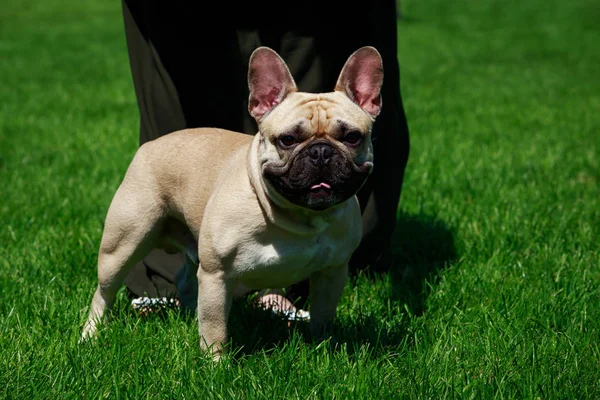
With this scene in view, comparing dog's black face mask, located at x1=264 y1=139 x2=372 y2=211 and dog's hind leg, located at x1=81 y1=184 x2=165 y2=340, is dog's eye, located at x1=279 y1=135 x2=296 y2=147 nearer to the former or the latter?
dog's black face mask, located at x1=264 y1=139 x2=372 y2=211

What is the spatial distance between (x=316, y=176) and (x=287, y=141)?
0.20 meters

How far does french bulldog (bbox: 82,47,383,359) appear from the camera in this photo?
2818 mm

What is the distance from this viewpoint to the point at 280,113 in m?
2.91

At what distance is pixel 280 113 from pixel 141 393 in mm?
1116

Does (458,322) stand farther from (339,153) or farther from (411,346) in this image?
(339,153)

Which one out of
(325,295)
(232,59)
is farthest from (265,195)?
(232,59)

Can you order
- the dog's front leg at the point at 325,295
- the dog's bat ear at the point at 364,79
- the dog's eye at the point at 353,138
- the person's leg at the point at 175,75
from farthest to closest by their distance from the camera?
the person's leg at the point at 175,75, the dog's front leg at the point at 325,295, the dog's bat ear at the point at 364,79, the dog's eye at the point at 353,138

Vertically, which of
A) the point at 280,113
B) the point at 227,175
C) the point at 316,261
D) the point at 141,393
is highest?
the point at 280,113

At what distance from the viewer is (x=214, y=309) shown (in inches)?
117

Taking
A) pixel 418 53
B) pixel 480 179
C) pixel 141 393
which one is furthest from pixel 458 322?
pixel 418 53

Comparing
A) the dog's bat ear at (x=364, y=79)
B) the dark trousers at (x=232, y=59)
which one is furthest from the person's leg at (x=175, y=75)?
the dog's bat ear at (x=364, y=79)

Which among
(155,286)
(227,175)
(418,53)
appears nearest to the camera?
(227,175)

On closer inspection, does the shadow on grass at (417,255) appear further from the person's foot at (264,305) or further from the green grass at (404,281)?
the person's foot at (264,305)

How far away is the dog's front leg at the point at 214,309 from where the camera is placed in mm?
2961
